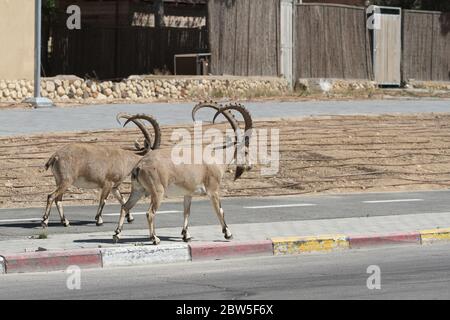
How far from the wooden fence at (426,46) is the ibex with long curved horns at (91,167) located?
2255 centimetres

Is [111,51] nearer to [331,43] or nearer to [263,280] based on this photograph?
[331,43]

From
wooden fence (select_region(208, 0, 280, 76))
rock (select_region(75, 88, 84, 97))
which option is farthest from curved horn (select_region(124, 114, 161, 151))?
wooden fence (select_region(208, 0, 280, 76))

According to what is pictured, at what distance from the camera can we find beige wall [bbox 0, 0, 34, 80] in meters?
28.0

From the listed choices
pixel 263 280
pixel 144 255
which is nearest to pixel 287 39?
pixel 144 255

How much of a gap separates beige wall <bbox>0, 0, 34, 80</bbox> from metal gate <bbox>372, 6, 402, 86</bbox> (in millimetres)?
11886

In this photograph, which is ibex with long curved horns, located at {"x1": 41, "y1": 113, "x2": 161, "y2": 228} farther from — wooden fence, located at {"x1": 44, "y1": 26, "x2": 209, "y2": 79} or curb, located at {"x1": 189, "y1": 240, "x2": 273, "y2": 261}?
wooden fence, located at {"x1": 44, "y1": 26, "x2": 209, "y2": 79}

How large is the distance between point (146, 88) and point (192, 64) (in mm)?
3515

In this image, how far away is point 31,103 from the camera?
997 inches

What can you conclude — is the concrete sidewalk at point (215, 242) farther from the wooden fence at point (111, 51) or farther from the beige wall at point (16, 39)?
the wooden fence at point (111, 51)

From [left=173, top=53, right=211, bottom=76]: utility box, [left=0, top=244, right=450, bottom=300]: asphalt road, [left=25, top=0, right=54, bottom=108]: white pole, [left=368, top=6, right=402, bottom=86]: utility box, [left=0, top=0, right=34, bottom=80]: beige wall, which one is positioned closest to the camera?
Result: [left=0, top=244, right=450, bottom=300]: asphalt road

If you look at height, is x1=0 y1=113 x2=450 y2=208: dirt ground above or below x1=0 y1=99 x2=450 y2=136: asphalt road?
below

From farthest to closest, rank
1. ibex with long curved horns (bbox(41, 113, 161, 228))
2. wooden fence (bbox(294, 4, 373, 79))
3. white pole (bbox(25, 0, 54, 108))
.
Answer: wooden fence (bbox(294, 4, 373, 79)) → white pole (bbox(25, 0, 54, 108)) → ibex with long curved horns (bbox(41, 113, 161, 228))

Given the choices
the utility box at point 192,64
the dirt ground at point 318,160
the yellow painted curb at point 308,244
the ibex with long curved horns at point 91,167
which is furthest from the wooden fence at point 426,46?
the yellow painted curb at point 308,244
